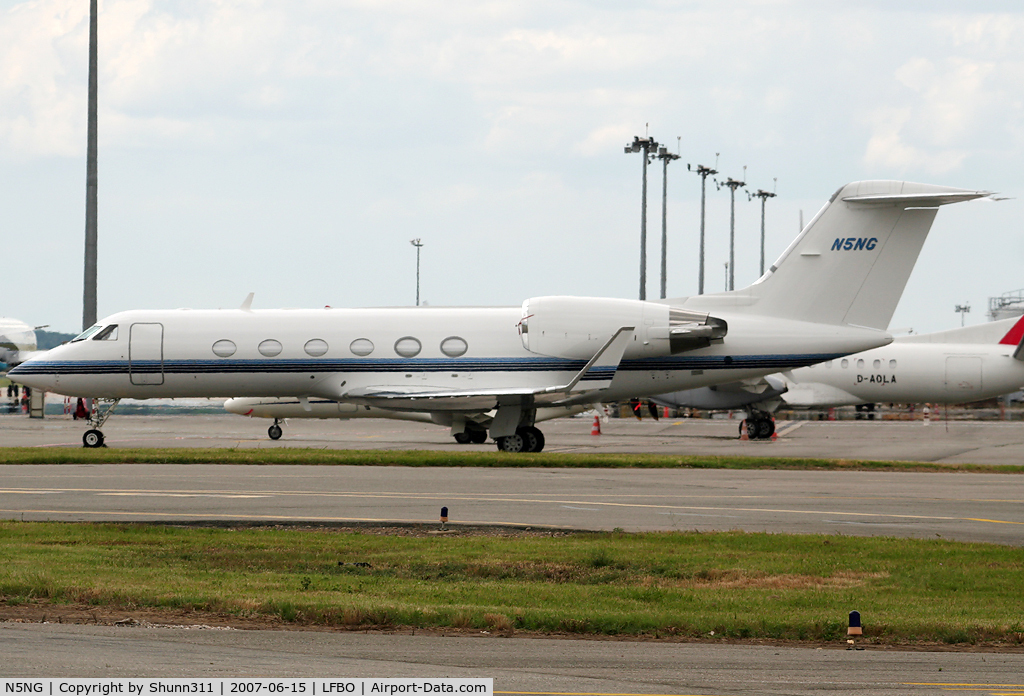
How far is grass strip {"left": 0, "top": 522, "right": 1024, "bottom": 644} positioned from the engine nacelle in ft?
48.0

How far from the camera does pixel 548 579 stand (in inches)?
534

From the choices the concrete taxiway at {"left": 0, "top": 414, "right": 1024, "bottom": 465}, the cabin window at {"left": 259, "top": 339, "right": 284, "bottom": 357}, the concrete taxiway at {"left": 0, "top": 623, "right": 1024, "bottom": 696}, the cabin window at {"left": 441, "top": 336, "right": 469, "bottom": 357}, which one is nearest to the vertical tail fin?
the concrete taxiway at {"left": 0, "top": 414, "right": 1024, "bottom": 465}

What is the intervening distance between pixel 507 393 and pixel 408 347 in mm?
3201

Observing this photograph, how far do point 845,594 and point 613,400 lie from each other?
1994 centimetres

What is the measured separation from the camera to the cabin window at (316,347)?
31969 millimetres

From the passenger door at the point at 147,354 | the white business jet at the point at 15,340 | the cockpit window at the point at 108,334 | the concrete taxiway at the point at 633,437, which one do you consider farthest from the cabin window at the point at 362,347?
the white business jet at the point at 15,340

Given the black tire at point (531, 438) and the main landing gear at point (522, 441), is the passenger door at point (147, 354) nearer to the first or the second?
the main landing gear at point (522, 441)

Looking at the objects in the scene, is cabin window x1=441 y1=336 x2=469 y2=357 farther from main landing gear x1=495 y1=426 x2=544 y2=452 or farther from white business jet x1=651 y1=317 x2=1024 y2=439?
white business jet x1=651 y1=317 x2=1024 y2=439

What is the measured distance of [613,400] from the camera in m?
32.4

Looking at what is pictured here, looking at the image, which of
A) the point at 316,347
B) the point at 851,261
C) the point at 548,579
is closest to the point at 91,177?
the point at 316,347

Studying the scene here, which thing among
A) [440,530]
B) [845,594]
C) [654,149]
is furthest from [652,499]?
[654,149]

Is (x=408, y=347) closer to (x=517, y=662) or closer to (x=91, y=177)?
(x=91, y=177)

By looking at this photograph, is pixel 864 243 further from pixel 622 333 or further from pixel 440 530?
pixel 440 530

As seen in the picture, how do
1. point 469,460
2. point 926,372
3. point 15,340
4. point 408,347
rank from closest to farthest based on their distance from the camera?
point 469,460 → point 408,347 → point 926,372 → point 15,340
